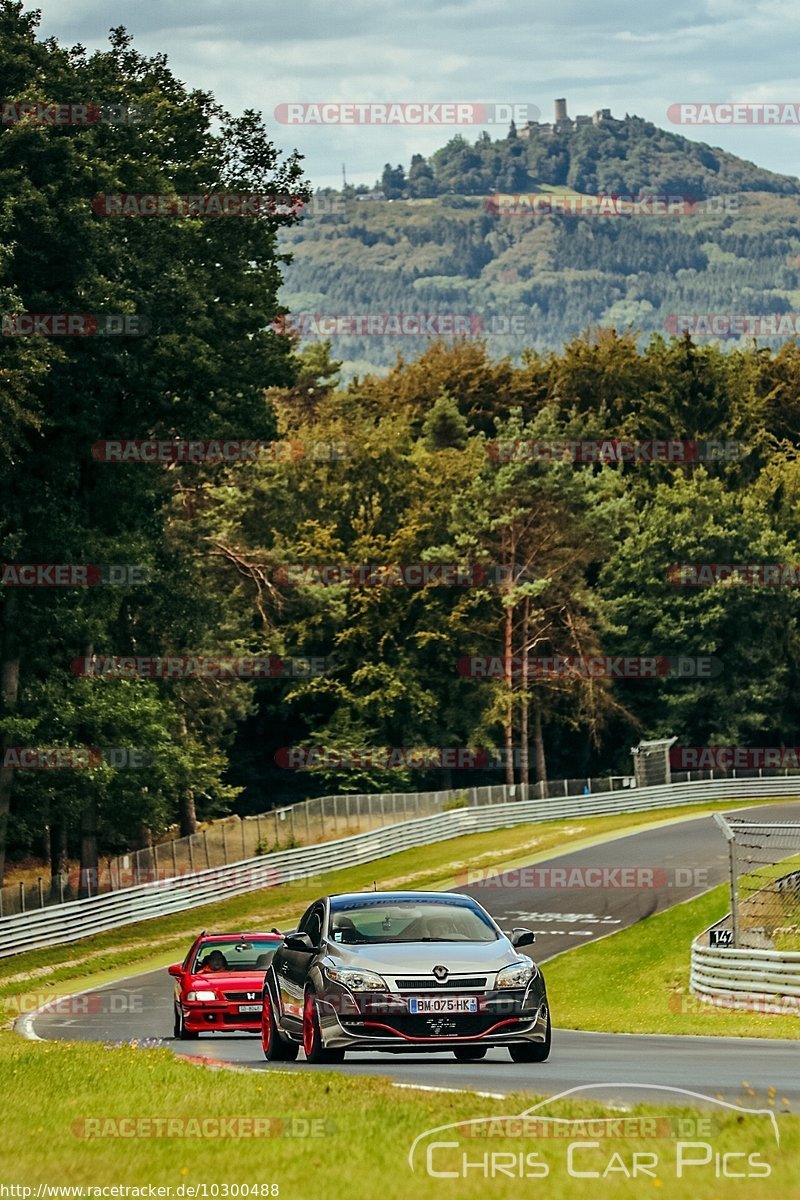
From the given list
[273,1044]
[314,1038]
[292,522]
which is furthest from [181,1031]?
[292,522]

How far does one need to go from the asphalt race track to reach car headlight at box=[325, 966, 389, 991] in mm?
678

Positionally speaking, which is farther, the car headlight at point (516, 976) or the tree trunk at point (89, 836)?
the tree trunk at point (89, 836)

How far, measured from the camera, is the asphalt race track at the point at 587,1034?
13.8 metres

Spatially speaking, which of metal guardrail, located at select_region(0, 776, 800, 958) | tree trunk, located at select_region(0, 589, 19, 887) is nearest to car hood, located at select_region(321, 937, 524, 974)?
metal guardrail, located at select_region(0, 776, 800, 958)

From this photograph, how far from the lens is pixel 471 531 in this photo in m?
86.4

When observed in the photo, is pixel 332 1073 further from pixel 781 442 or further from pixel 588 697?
pixel 781 442

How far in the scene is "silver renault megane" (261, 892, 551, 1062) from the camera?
607 inches

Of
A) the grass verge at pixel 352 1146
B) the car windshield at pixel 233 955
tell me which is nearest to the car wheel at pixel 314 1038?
the grass verge at pixel 352 1146

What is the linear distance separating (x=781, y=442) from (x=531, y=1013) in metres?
95.5

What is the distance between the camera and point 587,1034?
2311cm

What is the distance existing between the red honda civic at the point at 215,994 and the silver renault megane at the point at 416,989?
7.38 metres

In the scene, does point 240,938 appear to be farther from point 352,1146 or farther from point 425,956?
point 352,1146

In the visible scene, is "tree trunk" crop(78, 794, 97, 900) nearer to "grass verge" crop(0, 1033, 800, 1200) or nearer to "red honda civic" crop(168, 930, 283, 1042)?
"red honda civic" crop(168, 930, 283, 1042)

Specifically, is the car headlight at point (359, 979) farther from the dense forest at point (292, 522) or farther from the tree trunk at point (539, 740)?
the tree trunk at point (539, 740)
